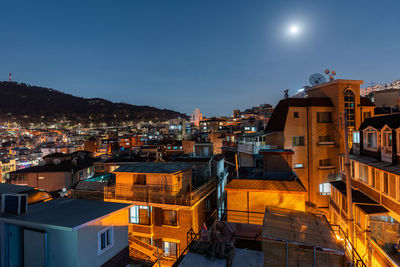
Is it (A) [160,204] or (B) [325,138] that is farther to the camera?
(B) [325,138]

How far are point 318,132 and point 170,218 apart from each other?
19.8 metres

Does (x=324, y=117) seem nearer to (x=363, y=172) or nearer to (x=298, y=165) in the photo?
(x=298, y=165)

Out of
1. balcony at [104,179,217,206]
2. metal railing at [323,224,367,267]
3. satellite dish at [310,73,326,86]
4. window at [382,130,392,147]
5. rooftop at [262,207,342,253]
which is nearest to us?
rooftop at [262,207,342,253]

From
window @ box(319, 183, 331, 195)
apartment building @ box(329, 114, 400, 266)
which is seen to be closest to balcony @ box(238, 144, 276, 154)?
window @ box(319, 183, 331, 195)

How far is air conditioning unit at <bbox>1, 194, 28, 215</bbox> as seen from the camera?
271 inches

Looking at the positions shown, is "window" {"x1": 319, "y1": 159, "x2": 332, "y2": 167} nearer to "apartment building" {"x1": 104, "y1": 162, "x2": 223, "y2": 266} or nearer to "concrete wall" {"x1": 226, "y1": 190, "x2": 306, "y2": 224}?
"concrete wall" {"x1": 226, "y1": 190, "x2": 306, "y2": 224}

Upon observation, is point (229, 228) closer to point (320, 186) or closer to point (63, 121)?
point (320, 186)

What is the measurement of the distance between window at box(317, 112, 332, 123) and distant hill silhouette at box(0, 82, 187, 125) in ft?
550

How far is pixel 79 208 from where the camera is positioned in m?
7.72

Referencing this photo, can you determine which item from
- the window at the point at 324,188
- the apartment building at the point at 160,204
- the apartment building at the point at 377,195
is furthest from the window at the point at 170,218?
the window at the point at 324,188

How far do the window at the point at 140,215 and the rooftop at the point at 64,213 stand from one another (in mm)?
6175

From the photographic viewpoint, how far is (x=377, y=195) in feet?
43.0

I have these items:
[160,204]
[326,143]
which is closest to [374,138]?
[326,143]

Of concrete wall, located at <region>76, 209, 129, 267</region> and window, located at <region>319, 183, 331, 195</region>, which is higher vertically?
concrete wall, located at <region>76, 209, 129, 267</region>
